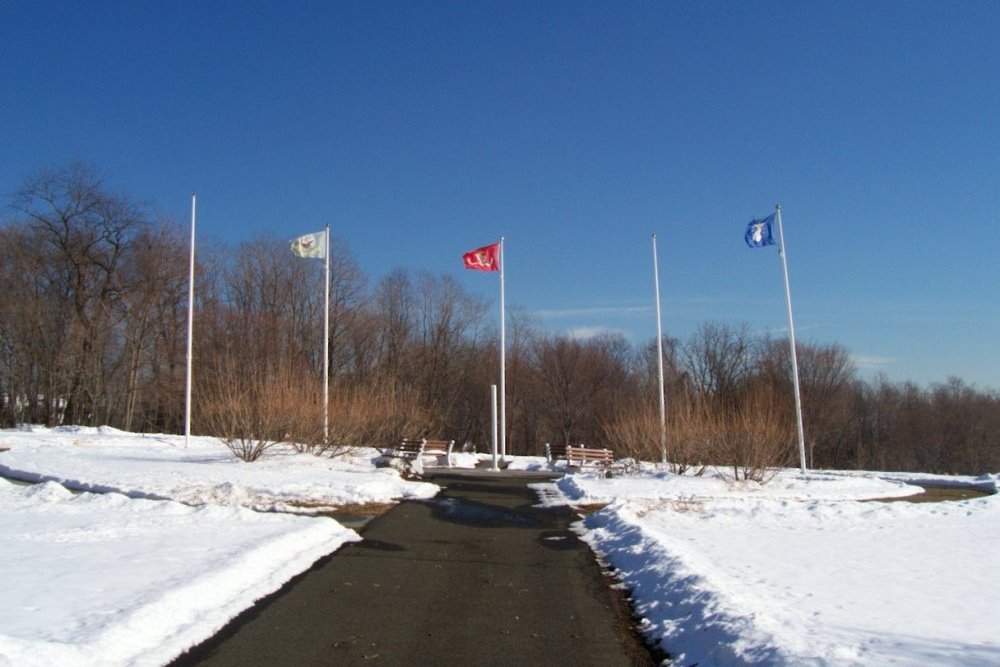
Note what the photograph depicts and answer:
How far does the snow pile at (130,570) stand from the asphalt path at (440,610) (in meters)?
0.38

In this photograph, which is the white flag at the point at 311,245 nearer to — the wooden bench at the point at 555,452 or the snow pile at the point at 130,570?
the wooden bench at the point at 555,452

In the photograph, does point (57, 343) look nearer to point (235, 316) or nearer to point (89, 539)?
point (235, 316)

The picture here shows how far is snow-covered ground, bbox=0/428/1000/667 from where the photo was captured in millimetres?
5848

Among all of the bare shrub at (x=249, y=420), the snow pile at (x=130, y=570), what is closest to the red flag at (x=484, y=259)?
the bare shrub at (x=249, y=420)

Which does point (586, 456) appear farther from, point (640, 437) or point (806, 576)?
→ point (806, 576)

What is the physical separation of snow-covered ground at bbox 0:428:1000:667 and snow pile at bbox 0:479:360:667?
2 centimetres

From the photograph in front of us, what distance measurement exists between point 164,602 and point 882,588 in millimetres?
7184

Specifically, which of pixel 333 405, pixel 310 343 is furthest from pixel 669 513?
pixel 310 343

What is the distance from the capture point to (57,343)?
4841 cm

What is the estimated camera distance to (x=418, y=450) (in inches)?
1065

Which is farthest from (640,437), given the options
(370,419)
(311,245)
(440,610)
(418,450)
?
(440,610)

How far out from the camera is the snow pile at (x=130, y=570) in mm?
5734

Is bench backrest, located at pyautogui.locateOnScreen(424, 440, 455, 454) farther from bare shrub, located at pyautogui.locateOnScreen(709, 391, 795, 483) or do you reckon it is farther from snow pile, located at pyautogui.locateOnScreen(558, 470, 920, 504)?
bare shrub, located at pyautogui.locateOnScreen(709, 391, 795, 483)

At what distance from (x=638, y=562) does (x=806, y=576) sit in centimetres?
202
